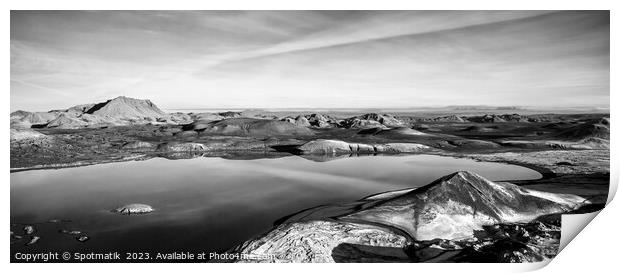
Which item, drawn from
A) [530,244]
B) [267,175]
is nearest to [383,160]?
[267,175]

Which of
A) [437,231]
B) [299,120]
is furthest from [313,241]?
[299,120]

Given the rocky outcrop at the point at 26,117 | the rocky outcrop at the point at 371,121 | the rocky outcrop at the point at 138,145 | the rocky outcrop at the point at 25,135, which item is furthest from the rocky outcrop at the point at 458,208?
the rocky outcrop at the point at 371,121

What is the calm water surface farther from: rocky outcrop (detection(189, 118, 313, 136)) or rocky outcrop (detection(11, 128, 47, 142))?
rocky outcrop (detection(189, 118, 313, 136))

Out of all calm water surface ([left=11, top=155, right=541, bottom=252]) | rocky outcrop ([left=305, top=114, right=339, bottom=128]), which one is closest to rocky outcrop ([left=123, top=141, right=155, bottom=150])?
calm water surface ([left=11, top=155, right=541, bottom=252])

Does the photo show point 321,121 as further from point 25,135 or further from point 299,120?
point 25,135

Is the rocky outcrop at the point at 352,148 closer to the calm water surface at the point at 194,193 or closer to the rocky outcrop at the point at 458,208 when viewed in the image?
the calm water surface at the point at 194,193

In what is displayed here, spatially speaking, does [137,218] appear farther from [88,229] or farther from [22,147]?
[22,147]
